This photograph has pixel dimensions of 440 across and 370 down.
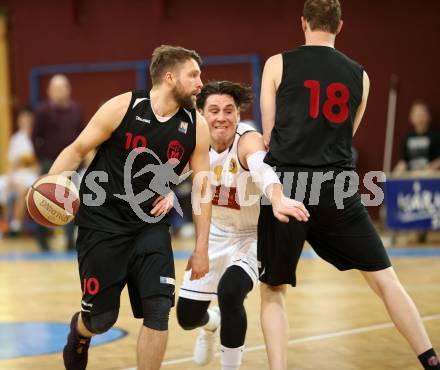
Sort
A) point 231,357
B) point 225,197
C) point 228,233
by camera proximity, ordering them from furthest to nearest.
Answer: point 228,233
point 225,197
point 231,357

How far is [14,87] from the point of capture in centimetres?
1562

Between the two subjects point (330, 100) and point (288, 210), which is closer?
point (288, 210)

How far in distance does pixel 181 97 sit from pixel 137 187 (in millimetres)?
501

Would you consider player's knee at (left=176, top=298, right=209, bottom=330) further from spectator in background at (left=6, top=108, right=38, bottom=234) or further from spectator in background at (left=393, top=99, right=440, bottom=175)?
spectator in background at (left=6, top=108, right=38, bottom=234)

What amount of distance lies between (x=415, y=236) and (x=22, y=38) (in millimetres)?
7334

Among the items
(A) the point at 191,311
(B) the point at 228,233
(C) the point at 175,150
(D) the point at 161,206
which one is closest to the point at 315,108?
(C) the point at 175,150

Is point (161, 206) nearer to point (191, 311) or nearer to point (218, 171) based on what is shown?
point (218, 171)

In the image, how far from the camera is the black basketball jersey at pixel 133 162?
461 cm

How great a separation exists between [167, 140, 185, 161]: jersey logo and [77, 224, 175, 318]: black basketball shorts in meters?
0.40

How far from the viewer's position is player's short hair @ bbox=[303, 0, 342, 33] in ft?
14.5

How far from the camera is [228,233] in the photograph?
5496 mm

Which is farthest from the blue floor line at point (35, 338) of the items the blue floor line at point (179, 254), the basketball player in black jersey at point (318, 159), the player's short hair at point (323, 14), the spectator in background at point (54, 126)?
the spectator in background at point (54, 126)

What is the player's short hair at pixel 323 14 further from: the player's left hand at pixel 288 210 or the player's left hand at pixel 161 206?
the player's left hand at pixel 161 206

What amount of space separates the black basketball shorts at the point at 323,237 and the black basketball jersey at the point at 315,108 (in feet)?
0.60
